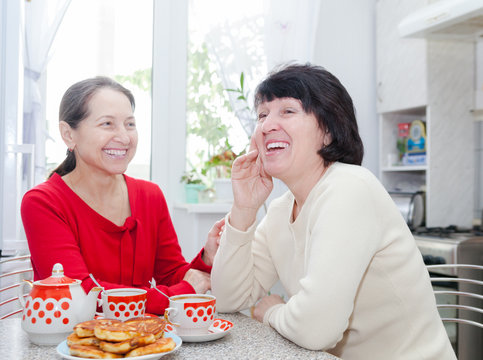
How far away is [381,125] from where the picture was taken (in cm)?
324

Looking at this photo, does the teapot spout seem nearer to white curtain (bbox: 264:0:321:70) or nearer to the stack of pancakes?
the stack of pancakes

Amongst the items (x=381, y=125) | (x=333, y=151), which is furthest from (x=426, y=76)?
(x=333, y=151)

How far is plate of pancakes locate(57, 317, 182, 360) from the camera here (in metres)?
0.79

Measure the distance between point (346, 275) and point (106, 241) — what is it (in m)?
0.74

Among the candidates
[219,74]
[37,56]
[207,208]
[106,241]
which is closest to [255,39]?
[219,74]

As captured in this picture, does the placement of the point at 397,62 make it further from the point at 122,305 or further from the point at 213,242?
the point at 122,305

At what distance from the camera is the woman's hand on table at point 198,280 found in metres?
1.40

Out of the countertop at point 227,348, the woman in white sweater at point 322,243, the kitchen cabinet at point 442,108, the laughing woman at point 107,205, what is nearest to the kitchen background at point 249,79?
the kitchen cabinet at point 442,108

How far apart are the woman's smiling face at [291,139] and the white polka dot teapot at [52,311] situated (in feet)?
1.81

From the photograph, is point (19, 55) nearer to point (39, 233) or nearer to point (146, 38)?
point (146, 38)

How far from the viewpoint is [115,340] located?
80 cm

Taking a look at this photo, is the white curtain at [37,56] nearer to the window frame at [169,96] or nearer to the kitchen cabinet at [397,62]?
the window frame at [169,96]

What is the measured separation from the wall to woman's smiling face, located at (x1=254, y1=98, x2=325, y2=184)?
2125 millimetres

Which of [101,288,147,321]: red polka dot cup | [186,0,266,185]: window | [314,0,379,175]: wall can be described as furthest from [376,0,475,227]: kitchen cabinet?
[101,288,147,321]: red polka dot cup
